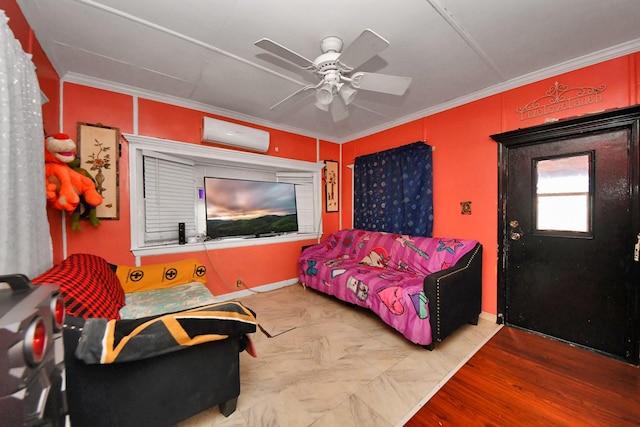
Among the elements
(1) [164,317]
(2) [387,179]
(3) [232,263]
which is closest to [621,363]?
(2) [387,179]

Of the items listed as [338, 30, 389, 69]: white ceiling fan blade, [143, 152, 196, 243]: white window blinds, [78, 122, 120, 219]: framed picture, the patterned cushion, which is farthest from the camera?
[143, 152, 196, 243]: white window blinds

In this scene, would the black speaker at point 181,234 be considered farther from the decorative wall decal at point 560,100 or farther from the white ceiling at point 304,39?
the decorative wall decal at point 560,100

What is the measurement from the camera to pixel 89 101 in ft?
7.82

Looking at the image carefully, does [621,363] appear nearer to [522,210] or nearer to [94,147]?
[522,210]

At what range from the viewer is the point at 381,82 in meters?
1.82

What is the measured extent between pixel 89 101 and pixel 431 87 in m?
3.47

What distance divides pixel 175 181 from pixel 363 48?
103 inches

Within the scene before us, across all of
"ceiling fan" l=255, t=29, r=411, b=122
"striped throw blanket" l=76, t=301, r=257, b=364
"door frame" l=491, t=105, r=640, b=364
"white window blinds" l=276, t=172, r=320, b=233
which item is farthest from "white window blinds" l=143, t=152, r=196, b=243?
"door frame" l=491, t=105, r=640, b=364

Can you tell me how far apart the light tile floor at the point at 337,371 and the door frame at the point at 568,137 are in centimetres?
72

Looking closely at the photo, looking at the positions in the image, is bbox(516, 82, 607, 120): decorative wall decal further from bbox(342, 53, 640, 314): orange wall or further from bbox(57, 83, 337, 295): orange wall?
bbox(57, 83, 337, 295): orange wall

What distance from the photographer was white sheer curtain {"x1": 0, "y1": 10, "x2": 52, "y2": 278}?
3.61 ft

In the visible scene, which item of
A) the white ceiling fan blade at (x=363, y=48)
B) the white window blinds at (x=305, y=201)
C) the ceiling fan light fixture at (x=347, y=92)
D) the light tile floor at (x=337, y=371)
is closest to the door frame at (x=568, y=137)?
the light tile floor at (x=337, y=371)

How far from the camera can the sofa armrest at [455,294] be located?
2.07 m

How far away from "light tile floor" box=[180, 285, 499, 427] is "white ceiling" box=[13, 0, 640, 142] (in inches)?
97.3
